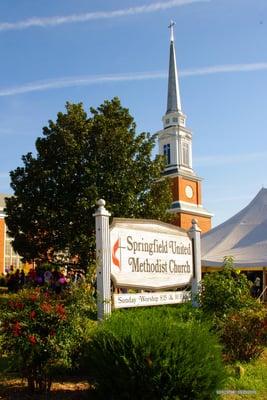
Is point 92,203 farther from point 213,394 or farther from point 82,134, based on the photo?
point 213,394

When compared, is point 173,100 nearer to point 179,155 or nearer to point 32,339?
point 179,155

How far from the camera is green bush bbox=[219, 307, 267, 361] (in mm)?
7918

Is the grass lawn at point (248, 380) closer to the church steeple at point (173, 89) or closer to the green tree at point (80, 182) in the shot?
the green tree at point (80, 182)

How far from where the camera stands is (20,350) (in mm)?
5730

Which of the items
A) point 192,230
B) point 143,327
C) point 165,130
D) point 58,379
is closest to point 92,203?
point 192,230

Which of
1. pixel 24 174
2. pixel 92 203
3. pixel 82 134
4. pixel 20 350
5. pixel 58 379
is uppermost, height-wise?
pixel 82 134

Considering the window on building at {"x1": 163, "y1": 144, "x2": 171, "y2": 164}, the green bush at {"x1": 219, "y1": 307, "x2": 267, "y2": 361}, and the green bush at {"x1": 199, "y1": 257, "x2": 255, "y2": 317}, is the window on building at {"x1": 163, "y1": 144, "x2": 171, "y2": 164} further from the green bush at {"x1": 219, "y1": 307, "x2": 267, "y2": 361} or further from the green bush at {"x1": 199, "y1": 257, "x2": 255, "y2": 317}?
the green bush at {"x1": 219, "y1": 307, "x2": 267, "y2": 361}

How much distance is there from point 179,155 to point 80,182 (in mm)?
31430

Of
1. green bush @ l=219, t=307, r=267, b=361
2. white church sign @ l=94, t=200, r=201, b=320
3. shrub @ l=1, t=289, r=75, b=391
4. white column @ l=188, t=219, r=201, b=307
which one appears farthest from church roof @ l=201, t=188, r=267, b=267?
shrub @ l=1, t=289, r=75, b=391

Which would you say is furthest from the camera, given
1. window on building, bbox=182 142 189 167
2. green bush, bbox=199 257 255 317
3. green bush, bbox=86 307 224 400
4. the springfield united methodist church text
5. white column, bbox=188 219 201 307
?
window on building, bbox=182 142 189 167

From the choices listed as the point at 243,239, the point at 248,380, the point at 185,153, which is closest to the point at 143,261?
the point at 248,380

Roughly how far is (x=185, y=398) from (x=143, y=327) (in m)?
0.82

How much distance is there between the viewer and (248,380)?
695 cm

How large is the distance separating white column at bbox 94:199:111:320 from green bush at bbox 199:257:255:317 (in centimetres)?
226
